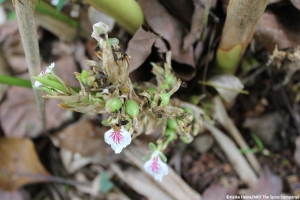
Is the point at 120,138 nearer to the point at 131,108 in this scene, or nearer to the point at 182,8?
the point at 131,108

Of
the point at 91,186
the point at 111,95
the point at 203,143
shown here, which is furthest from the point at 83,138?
the point at 111,95

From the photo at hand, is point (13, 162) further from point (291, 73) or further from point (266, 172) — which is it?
point (291, 73)

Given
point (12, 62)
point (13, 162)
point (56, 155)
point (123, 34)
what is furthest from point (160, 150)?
point (12, 62)

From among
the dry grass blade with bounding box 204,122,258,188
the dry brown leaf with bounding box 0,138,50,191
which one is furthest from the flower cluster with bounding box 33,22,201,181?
the dry brown leaf with bounding box 0,138,50,191

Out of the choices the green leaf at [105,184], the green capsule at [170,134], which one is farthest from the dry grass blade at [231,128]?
the green leaf at [105,184]

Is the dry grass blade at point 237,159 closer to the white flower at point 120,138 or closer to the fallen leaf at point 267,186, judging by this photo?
the fallen leaf at point 267,186

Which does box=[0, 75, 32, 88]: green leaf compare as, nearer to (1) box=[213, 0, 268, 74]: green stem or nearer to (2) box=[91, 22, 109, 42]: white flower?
(2) box=[91, 22, 109, 42]: white flower
